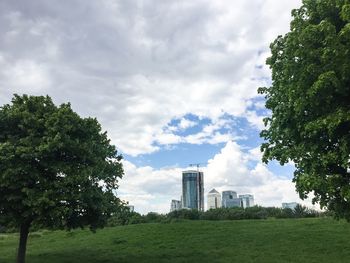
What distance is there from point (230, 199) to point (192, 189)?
32.2 ft

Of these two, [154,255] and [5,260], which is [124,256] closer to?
[154,255]

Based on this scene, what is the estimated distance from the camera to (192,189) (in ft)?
369

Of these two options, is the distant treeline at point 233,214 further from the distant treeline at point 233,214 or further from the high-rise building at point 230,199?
the high-rise building at point 230,199

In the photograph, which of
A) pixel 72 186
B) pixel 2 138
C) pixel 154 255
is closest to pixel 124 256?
pixel 154 255

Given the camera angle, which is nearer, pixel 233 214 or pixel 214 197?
pixel 233 214

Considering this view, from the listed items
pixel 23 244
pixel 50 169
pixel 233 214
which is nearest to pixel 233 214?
pixel 233 214

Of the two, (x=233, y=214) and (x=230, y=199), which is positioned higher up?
(x=230, y=199)

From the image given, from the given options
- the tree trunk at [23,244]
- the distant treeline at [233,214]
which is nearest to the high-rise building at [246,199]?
the distant treeline at [233,214]

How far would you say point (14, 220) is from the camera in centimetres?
2530

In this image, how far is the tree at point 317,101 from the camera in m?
16.3

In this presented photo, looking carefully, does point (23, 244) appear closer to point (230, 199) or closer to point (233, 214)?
point (233, 214)

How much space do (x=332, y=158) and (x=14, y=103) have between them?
19.2m

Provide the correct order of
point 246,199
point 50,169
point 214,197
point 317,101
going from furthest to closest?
1. point 214,197
2. point 246,199
3. point 50,169
4. point 317,101

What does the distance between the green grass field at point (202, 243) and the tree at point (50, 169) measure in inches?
261
